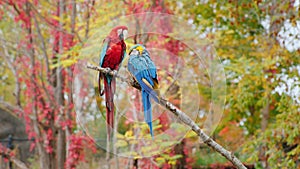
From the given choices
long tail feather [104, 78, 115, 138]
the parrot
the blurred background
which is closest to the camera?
the parrot

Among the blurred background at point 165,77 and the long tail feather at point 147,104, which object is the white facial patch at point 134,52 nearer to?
the long tail feather at point 147,104

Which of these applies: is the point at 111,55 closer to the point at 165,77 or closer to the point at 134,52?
the point at 134,52

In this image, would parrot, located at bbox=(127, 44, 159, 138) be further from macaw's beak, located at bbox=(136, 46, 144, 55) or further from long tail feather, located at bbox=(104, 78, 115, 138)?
long tail feather, located at bbox=(104, 78, 115, 138)

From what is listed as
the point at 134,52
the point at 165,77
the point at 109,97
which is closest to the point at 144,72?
the point at 134,52

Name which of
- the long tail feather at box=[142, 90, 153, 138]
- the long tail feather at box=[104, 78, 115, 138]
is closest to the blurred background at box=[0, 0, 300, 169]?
the long tail feather at box=[104, 78, 115, 138]

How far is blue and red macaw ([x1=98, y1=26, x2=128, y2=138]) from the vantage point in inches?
57.2

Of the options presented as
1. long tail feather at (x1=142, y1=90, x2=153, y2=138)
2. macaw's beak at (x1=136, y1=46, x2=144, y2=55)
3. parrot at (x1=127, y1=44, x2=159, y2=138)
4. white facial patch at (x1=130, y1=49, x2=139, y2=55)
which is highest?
macaw's beak at (x1=136, y1=46, x2=144, y2=55)

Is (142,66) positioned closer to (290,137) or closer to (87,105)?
(87,105)

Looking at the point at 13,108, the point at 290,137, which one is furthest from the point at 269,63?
the point at 13,108

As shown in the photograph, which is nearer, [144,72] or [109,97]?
[144,72]

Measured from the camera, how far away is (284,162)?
11.0 ft

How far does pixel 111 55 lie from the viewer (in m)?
1.46

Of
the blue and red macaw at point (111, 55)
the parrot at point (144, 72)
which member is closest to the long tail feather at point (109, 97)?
the blue and red macaw at point (111, 55)

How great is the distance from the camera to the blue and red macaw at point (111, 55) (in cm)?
145
